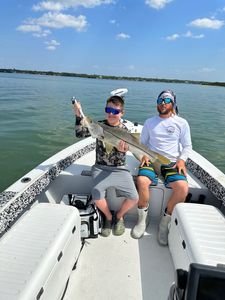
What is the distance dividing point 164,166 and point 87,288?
1660 millimetres

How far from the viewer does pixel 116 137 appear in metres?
2.87

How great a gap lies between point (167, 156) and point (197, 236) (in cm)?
147

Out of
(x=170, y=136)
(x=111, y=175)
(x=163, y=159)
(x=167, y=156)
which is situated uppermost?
(x=170, y=136)

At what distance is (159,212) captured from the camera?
11.5ft

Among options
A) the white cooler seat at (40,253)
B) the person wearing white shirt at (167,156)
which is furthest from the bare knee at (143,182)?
the white cooler seat at (40,253)

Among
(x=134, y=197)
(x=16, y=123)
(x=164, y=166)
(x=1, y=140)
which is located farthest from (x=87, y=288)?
(x=16, y=123)

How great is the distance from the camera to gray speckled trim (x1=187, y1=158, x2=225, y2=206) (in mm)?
3002

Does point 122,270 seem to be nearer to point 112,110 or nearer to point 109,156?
point 109,156

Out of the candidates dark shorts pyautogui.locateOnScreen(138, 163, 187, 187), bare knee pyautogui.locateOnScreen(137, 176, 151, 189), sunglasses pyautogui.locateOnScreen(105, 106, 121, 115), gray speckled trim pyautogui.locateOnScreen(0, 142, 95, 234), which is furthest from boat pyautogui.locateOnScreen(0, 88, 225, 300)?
sunglasses pyautogui.locateOnScreen(105, 106, 121, 115)

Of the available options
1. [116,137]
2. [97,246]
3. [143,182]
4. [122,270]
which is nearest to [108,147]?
[116,137]

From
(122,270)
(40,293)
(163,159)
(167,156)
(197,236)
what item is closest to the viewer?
(40,293)

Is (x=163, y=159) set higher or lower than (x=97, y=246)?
higher

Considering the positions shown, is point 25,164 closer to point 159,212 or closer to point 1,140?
point 1,140

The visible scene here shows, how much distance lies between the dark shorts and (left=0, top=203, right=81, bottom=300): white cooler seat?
3.86 ft
